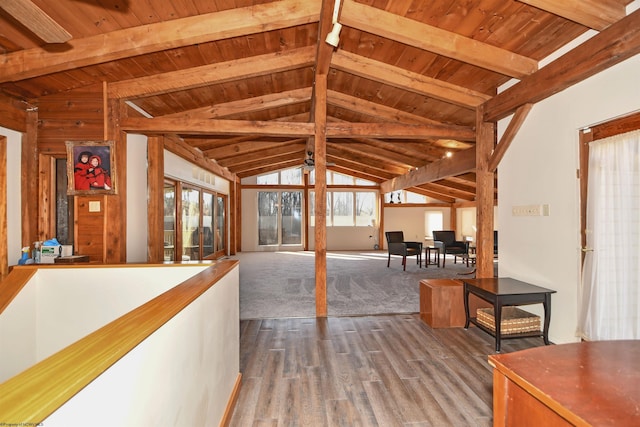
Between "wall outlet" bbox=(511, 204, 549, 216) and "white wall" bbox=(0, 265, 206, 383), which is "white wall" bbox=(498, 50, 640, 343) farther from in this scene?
"white wall" bbox=(0, 265, 206, 383)

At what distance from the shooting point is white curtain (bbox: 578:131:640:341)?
2439 millimetres

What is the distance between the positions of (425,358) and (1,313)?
3.34m

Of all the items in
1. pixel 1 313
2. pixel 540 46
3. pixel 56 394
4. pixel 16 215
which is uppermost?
pixel 540 46

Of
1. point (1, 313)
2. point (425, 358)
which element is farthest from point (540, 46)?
point (1, 313)

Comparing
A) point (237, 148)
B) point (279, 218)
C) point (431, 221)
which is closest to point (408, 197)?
point (431, 221)

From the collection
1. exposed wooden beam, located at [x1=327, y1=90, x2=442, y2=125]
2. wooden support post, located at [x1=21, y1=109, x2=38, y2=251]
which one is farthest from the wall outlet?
wooden support post, located at [x1=21, y1=109, x2=38, y2=251]

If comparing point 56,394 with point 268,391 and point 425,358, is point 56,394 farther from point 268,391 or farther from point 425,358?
point 425,358

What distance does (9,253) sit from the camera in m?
3.24

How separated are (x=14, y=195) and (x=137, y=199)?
116cm

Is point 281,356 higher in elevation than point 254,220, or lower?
lower

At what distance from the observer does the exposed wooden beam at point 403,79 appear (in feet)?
12.1

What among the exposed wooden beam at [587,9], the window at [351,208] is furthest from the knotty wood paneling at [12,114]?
the window at [351,208]

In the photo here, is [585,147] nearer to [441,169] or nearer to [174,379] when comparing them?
[174,379]

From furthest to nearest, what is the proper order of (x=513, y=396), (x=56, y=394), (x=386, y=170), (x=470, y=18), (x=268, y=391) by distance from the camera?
(x=386, y=170)
(x=470, y=18)
(x=268, y=391)
(x=513, y=396)
(x=56, y=394)
